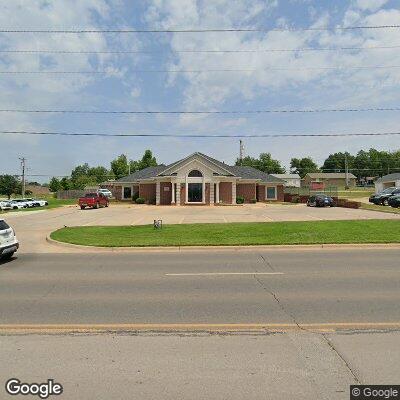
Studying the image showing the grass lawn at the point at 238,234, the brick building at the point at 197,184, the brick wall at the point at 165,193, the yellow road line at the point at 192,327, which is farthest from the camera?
the brick wall at the point at 165,193

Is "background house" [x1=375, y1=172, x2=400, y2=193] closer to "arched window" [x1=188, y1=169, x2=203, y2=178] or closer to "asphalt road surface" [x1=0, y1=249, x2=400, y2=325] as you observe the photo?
"arched window" [x1=188, y1=169, x2=203, y2=178]

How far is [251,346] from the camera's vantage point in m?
4.80

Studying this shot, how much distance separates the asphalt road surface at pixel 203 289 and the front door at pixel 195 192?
30.5 meters

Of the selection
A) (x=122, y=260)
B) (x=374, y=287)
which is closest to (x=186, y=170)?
(x=122, y=260)

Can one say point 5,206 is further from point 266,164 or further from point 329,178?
point 329,178

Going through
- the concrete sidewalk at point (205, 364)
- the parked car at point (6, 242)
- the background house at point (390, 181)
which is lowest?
the concrete sidewalk at point (205, 364)

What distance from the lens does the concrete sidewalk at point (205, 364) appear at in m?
3.72

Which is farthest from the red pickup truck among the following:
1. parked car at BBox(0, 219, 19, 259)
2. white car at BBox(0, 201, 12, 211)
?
parked car at BBox(0, 219, 19, 259)

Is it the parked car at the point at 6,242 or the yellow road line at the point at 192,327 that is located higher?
the parked car at the point at 6,242

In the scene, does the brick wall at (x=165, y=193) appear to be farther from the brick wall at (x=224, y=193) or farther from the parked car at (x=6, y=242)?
the parked car at (x=6, y=242)

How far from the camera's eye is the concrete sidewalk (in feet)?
12.2

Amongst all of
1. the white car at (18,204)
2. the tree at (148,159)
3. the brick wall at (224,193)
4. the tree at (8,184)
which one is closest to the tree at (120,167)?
the tree at (148,159)

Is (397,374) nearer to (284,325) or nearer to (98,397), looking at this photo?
(284,325)

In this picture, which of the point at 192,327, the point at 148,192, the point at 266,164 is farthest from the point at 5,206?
the point at 266,164
